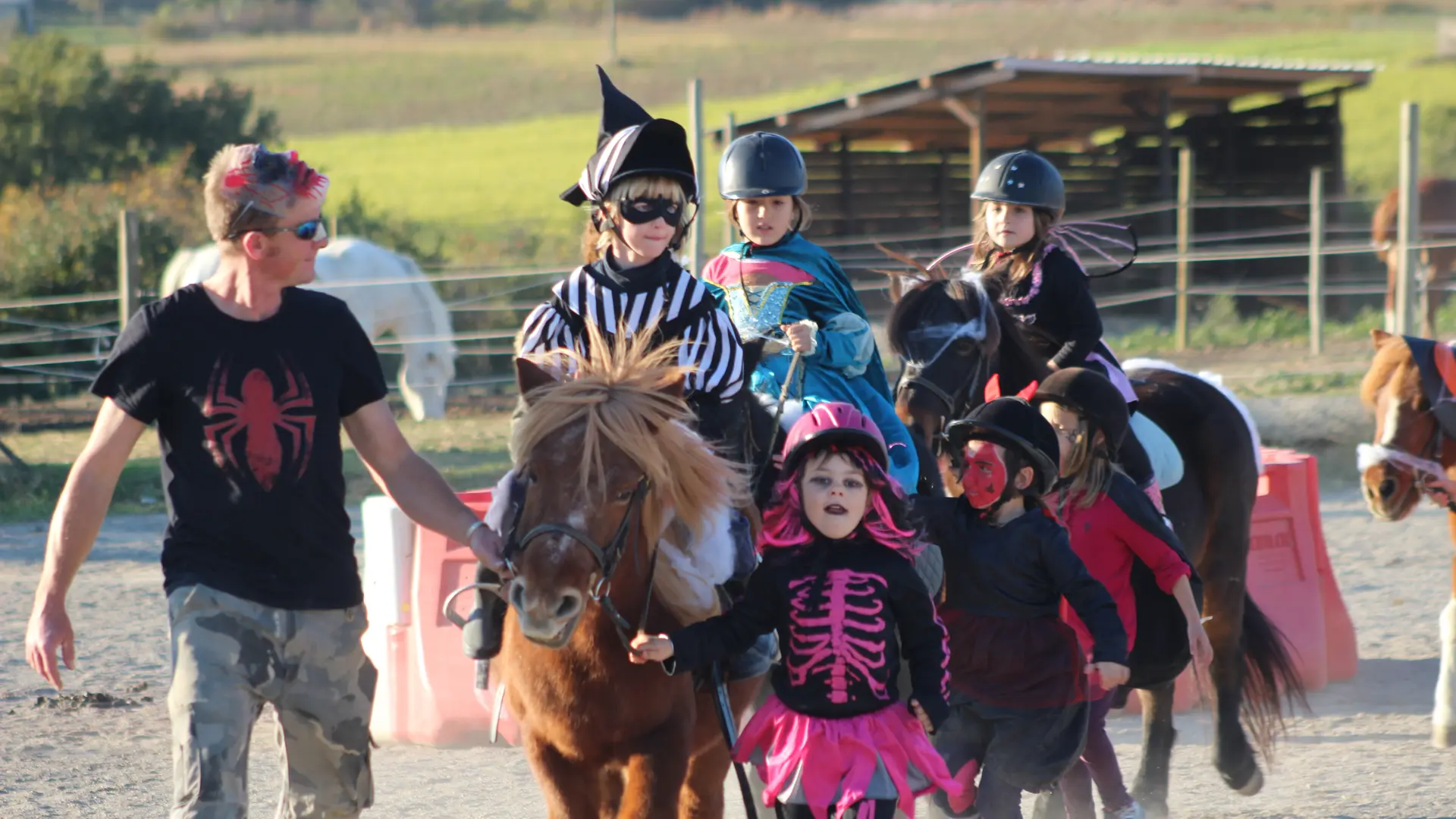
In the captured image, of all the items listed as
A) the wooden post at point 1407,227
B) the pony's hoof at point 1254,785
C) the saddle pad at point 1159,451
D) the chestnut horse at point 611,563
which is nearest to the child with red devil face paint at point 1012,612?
the chestnut horse at point 611,563

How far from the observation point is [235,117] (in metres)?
23.4

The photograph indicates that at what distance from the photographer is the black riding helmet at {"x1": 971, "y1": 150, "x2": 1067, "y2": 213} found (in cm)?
505

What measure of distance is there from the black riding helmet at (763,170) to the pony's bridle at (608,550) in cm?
142

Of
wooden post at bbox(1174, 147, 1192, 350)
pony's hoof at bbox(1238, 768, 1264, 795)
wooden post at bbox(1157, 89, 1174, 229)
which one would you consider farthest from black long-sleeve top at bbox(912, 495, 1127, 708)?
wooden post at bbox(1157, 89, 1174, 229)

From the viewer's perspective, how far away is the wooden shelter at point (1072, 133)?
18344 millimetres

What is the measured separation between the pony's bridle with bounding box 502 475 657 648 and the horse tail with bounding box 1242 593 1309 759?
3119 mm

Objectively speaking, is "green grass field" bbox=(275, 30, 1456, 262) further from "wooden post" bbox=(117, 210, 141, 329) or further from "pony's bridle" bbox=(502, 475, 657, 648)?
"pony's bridle" bbox=(502, 475, 657, 648)

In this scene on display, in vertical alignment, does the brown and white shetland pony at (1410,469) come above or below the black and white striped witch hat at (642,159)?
below

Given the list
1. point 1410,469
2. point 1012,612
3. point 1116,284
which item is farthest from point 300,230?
point 1116,284

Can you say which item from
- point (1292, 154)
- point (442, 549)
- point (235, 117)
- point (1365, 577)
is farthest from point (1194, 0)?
point (442, 549)

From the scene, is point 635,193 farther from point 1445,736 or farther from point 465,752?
point 1445,736

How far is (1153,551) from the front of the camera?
415cm

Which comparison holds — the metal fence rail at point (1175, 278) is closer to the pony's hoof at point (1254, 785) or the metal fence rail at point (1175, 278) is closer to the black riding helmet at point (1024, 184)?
the black riding helmet at point (1024, 184)

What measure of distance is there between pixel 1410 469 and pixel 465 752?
372 cm
